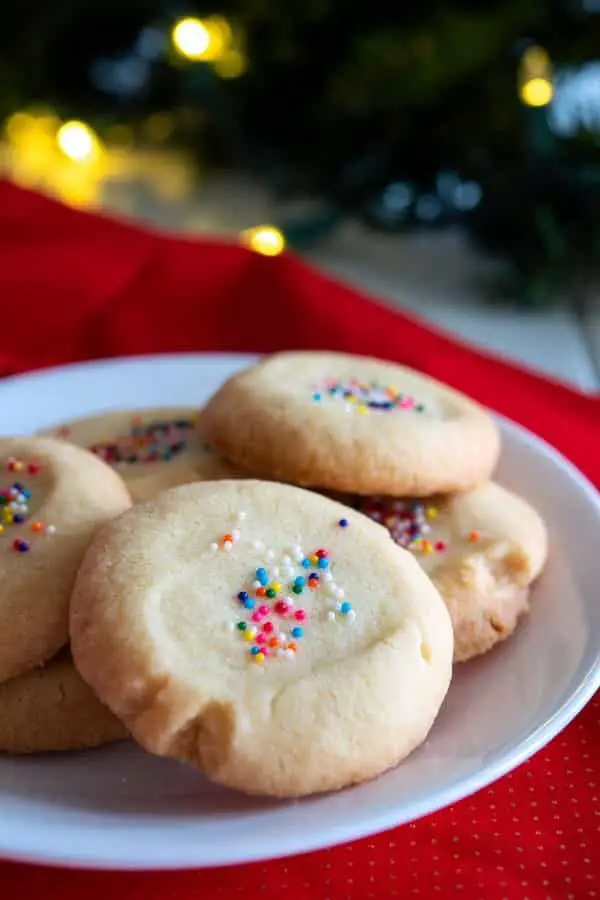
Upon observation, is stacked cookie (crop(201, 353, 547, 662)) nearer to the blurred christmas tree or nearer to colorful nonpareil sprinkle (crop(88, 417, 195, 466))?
colorful nonpareil sprinkle (crop(88, 417, 195, 466))

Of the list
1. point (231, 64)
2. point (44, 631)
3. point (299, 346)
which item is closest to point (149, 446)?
point (44, 631)

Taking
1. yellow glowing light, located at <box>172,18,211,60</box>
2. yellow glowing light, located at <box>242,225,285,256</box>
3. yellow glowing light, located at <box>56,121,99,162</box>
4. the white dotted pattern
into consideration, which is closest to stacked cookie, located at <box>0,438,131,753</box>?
the white dotted pattern

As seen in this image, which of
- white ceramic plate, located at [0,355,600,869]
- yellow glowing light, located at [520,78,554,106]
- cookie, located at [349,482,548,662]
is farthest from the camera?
yellow glowing light, located at [520,78,554,106]

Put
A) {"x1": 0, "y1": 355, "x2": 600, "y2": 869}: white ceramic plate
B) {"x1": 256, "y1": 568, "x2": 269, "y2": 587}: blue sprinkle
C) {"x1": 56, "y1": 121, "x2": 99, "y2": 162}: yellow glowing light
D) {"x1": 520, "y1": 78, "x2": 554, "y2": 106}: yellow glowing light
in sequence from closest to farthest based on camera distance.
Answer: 1. {"x1": 0, "y1": 355, "x2": 600, "y2": 869}: white ceramic plate
2. {"x1": 256, "y1": 568, "x2": 269, "y2": 587}: blue sprinkle
3. {"x1": 520, "y1": 78, "x2": 554, "y2": 106}: yellow glowing light
4. {"x1": 56, "y1": 121, "x2": 99, "y2": 162}: yellow glowing light

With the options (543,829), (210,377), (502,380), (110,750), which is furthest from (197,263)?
(543,829)

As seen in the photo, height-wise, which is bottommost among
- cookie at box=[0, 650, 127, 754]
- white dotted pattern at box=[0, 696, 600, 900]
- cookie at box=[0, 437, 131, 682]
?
white dotted pattern at box=[0, 696, 600, 900]

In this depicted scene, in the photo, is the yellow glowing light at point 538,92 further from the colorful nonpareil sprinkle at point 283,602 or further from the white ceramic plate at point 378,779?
the colorful nonpareil sprinkle at point 283,602
